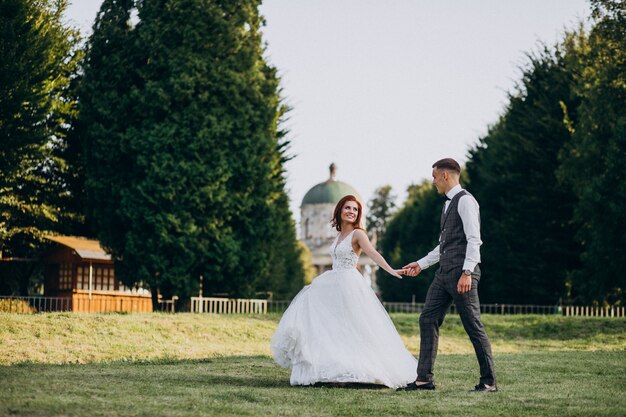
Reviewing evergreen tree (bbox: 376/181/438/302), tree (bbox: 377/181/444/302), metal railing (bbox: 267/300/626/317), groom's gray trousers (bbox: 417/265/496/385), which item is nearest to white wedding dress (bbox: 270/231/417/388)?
groom's gray trousers (bbox: 417/265/496/385)

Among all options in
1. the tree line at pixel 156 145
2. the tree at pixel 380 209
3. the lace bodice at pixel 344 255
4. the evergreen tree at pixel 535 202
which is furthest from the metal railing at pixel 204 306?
the tree at pixel 380 209

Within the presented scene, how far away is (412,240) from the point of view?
60.1m

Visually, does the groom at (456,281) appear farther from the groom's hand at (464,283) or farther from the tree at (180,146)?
the tree at (180,146)

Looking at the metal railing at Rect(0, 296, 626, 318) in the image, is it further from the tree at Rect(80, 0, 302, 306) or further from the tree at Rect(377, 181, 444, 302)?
the tree at Rect(377, 181, 444, 302)

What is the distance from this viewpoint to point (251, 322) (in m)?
21.8

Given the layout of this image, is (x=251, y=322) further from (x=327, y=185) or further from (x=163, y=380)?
(x=327, y=185)

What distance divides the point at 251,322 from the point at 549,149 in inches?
777

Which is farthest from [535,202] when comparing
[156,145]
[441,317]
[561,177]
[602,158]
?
[441,317]

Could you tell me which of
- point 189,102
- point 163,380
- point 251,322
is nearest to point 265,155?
point 189,102

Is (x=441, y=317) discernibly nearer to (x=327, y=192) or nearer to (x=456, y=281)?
(x=456, y=281)

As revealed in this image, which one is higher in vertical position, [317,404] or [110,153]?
[110,153]

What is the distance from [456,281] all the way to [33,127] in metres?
19.4

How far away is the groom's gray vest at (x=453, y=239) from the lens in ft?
30.3

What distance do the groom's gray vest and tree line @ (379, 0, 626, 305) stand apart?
20.6 meters
